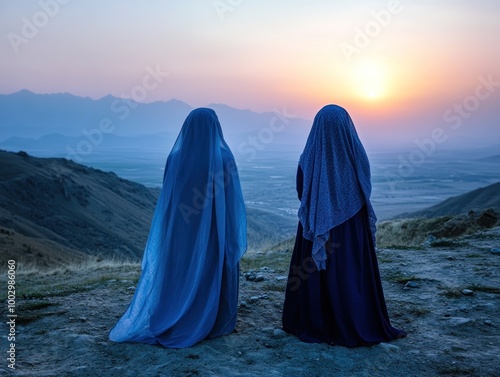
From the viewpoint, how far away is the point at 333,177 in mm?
4527

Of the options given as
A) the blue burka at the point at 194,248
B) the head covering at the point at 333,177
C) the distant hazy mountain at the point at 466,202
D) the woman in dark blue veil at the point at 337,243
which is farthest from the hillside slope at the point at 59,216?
the distant hazy mountain at the point at 466,202

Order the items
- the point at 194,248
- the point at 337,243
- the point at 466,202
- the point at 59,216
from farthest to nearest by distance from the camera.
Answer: the point at 466,202, the point at 59,216, the point at 194,248, the point at 337,243

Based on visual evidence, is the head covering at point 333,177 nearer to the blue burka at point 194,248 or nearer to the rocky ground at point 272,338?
the blue burka at point 194,248

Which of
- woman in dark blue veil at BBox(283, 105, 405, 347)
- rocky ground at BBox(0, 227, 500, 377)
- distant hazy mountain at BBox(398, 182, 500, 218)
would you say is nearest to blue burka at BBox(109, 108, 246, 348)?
rocky ground at BBox(0, 227, 500, 377)

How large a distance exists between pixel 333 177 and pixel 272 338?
166 cm

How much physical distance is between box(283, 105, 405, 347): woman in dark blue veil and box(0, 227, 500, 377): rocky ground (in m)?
0.27

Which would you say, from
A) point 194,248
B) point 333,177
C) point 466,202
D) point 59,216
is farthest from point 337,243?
point 466,202

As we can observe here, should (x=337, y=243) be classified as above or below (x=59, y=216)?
below

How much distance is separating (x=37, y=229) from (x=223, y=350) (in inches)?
703

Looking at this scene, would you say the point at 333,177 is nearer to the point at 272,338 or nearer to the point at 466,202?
the point at 272,338

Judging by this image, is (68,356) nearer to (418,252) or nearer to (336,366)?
(336,366)

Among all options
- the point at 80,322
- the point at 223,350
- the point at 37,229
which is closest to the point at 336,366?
the point at 223,350

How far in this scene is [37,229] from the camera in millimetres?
19828

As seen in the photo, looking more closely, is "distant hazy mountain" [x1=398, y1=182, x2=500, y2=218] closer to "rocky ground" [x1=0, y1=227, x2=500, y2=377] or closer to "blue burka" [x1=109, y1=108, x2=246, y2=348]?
"rocky ground" [x1=0, y1=227, x2=500, y2=377]
